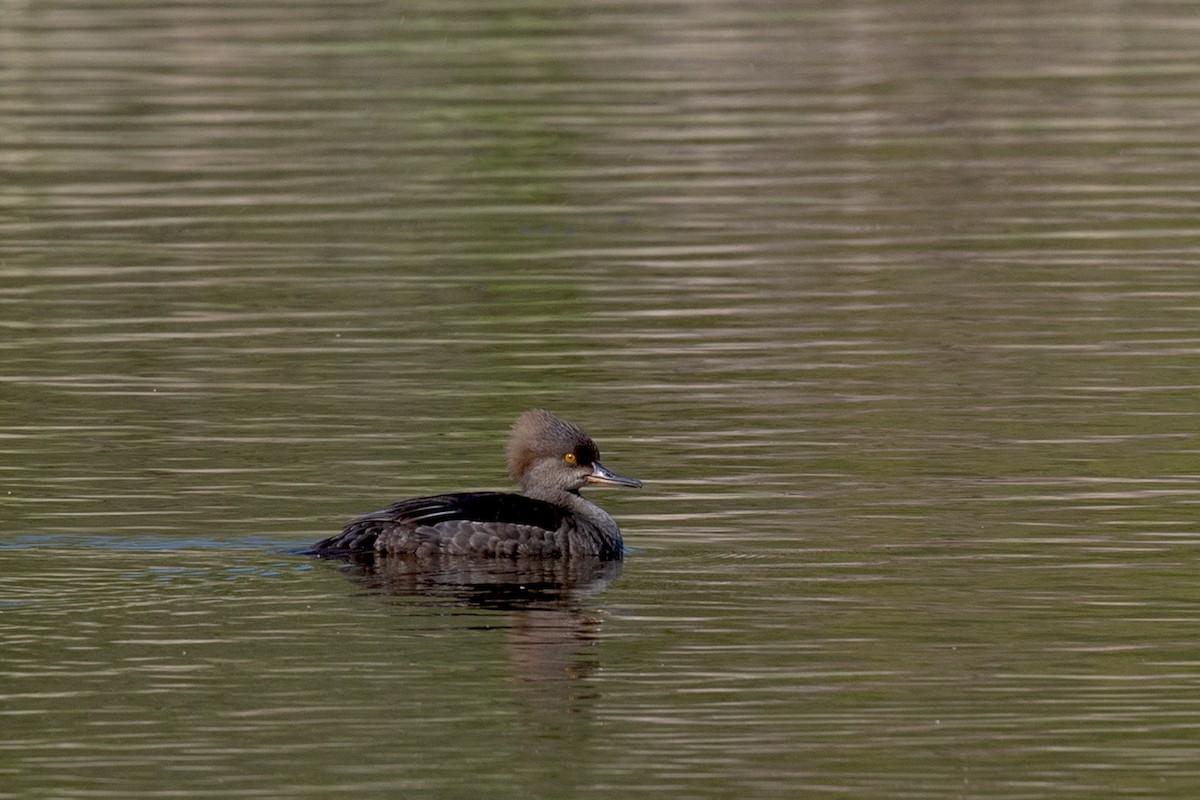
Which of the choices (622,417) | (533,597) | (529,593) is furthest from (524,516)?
(622,417)

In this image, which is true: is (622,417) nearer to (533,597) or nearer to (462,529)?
(462,529)

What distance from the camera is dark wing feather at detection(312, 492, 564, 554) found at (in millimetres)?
13219

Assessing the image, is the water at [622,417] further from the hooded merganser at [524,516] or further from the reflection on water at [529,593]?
the hooded merganser at [524,516]

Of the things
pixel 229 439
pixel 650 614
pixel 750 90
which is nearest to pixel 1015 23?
pixel 750 90

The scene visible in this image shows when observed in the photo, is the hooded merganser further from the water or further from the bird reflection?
the water

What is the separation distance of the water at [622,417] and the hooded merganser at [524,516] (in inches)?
9.4

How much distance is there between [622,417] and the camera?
654 inches

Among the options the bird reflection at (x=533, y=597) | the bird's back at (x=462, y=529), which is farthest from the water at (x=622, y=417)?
the bird's back at (x=462, y=529)

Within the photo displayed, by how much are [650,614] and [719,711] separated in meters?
1.70

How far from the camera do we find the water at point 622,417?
10289 millimetres

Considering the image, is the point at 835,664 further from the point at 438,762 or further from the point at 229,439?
Result: the point at 229,439

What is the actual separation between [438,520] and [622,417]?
3462 millimetres

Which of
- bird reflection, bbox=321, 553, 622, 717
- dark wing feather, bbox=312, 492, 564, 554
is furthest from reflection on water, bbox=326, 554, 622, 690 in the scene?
dark wing feather, bbox=312, 492, 564, 554

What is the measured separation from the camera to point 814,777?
31.6 feet
